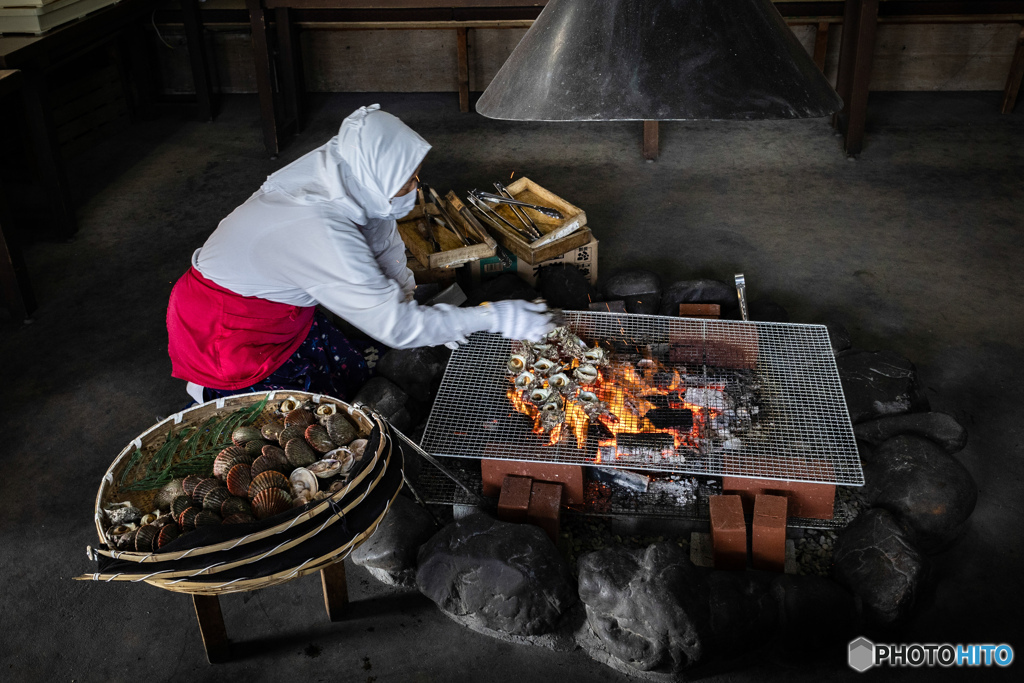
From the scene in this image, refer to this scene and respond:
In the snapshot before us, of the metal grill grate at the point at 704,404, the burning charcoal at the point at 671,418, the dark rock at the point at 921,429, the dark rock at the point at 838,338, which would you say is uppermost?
the metal grill grate at the point at 704,404

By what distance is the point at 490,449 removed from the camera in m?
3.21

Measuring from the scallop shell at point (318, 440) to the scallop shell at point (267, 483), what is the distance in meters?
0.18

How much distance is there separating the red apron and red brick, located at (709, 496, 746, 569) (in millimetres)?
1994

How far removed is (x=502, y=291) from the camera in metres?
4.38

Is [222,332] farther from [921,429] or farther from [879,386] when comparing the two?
[921,429]

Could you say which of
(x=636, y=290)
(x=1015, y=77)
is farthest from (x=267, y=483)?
(x=1015, y=77)

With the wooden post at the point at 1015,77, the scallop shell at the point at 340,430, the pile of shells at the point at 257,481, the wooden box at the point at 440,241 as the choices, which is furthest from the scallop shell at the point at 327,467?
the wooden post at the point at 1015,77

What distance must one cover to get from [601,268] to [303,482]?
3078mm

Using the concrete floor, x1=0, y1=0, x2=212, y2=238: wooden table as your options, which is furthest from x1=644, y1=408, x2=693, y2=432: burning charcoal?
x1=0, y1=0, x2=212, y2=238: wooden table

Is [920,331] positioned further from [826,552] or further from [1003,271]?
[826,552]

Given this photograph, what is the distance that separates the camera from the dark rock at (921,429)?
140 inches

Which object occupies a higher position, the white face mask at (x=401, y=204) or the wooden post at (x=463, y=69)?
the white face mask at (x=401, y=204)

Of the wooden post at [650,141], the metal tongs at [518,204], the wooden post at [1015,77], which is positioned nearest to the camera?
the metal tongs at [518,204]

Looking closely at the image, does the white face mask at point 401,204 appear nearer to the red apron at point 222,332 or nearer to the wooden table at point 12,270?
the red apron at point 222,332
